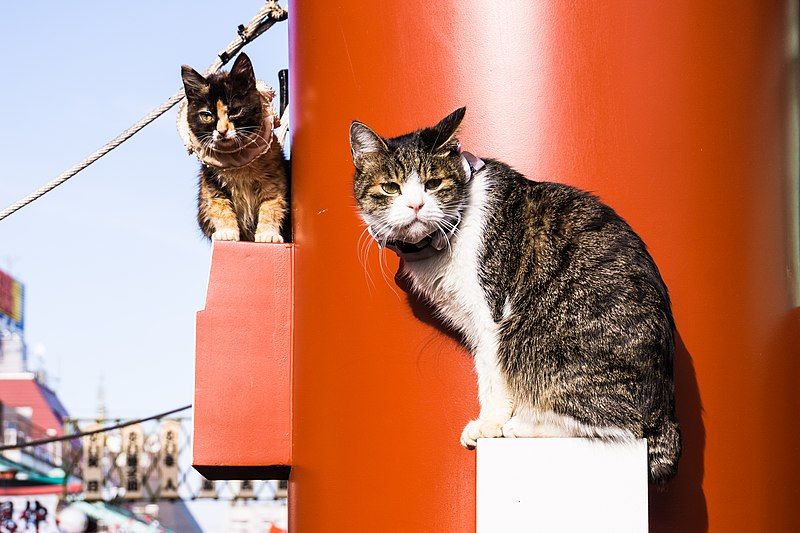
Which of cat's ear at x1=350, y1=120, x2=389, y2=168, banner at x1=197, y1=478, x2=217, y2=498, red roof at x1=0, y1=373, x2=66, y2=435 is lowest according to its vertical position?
banner at x1=197, y1=478, x2=217, y2=498

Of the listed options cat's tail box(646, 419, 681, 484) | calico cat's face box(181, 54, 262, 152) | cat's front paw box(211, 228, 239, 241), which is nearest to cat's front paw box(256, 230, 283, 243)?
cat's front paw box(211, 228, 239, 241)

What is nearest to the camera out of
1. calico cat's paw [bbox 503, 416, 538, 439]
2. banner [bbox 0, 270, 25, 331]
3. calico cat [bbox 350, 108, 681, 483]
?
calico cat [bbox 350, 108, 681, 483]

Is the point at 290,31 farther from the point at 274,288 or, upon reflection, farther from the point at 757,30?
the point at 757,30

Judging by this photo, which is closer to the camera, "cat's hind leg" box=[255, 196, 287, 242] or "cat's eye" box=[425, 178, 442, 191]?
"cat's eye" box=[425, 178, 442, 191]

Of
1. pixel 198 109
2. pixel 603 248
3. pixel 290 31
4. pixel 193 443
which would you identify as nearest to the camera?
pixel 603 248

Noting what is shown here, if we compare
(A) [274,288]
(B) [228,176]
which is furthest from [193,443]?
(B) [228,176]

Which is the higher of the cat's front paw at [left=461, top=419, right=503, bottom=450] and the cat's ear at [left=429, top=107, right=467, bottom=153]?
the cat's ear at [left=429, top=107, right=467, bottom=153]

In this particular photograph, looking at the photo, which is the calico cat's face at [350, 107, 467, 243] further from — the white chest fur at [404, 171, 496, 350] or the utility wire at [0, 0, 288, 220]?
the utility wire at [0, 0, 288, 220]

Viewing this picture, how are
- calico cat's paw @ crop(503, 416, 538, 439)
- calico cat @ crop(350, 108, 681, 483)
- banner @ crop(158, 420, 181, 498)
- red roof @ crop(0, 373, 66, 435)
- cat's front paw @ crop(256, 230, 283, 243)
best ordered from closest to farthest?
calico cat @ crop(350, 108, 681, 483)
calico cat's paw @ crop(503, 416, 538, 439)
cat's front paw @ crop(256, 230, 283, 243)
banner @ crop(158, 420, 181, 498)
red roof @ crop(0, 373, 66, 435)

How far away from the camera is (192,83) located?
4199mm

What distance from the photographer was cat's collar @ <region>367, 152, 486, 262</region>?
9.63ft

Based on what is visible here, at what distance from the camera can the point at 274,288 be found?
357 centimetres

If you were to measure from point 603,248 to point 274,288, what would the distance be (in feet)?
4.05

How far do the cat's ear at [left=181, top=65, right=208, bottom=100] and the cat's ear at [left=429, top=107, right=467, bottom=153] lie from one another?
1565 mm
